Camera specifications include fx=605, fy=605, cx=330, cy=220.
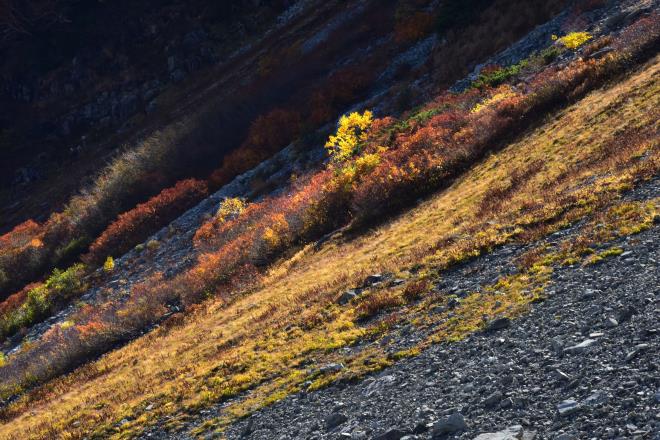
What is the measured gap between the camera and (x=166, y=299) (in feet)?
86.3

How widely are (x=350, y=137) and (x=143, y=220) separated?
1561 centimetres

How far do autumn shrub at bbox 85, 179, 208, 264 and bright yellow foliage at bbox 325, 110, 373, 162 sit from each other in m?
10.8

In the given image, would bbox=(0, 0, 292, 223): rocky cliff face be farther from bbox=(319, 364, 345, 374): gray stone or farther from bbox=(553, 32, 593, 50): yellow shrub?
bbox=(319, 364, 345, 374): gray stone

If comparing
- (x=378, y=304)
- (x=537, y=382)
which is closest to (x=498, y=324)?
(x=537, y=382)

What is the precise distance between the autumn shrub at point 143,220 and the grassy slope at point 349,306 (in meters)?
15.4

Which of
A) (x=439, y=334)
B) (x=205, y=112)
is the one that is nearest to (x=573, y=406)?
(x=439, y=334)

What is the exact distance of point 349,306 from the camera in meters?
15.4

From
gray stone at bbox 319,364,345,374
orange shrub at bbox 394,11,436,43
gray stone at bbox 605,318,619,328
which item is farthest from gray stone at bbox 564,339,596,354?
orange shrub at bbox 394,11,436,43

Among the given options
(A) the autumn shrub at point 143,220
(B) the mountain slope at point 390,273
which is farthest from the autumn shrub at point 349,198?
(A) the autumn shrub at point 143,220

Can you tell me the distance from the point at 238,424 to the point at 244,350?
421cm

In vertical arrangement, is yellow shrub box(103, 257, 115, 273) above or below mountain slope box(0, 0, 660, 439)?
above

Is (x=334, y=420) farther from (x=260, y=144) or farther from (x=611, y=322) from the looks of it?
(x=260, y=144)

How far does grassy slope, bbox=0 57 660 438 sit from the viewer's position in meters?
13.6

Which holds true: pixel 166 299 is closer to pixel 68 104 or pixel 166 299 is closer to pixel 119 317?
pixel 119 317
